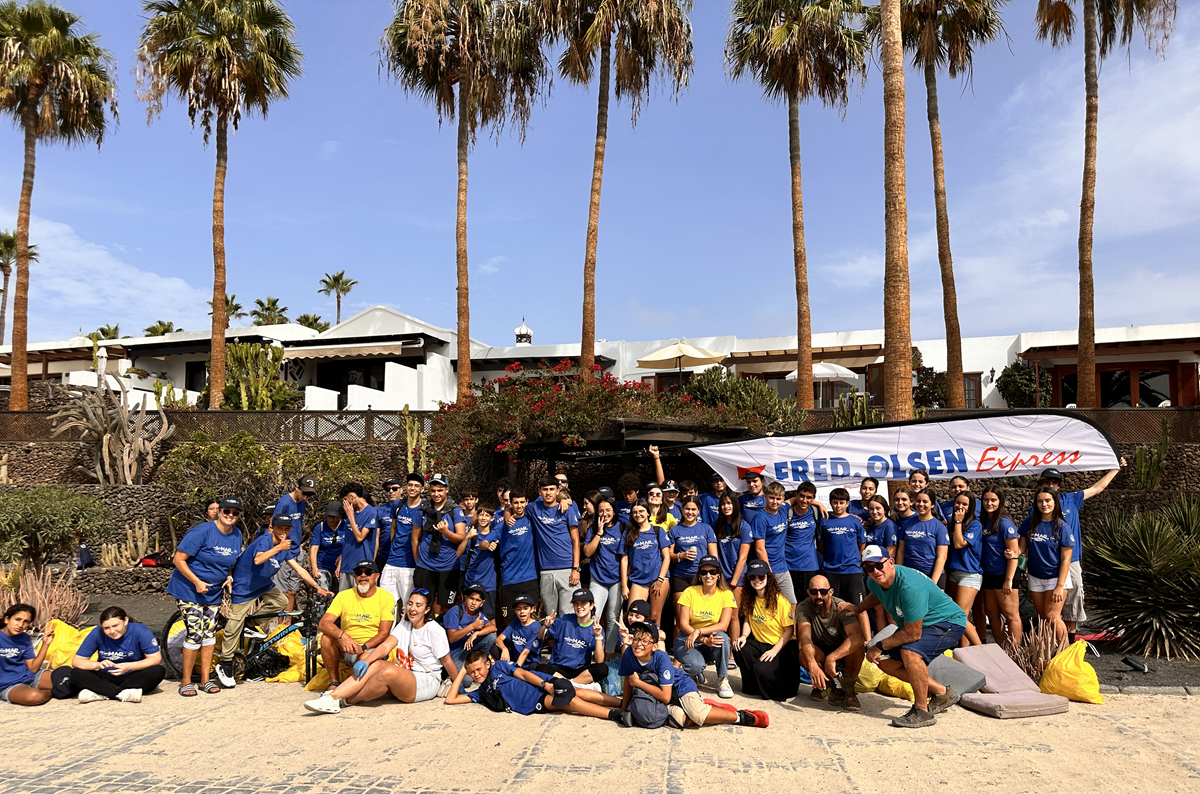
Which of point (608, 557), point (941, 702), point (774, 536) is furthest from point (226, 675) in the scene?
point (941, 702)

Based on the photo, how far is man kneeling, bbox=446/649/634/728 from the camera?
622cm

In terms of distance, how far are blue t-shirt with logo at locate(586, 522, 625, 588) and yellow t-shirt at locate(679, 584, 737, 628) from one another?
87cm

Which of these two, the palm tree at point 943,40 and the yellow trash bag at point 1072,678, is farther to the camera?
the palm tree at point 943,40

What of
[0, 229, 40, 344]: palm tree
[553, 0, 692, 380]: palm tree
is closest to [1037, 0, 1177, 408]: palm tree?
[553, 0, 692, 380]: palm tree

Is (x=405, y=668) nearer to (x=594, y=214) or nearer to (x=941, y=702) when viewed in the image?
(x=941, y=702)

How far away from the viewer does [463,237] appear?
18344 millimetres

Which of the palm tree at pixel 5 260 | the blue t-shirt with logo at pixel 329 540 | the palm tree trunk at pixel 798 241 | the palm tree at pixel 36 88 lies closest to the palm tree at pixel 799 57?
the palm tree trunk at pixel 798 241

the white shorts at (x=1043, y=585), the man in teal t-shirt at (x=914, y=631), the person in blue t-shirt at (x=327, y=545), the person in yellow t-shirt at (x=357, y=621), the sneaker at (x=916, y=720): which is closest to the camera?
the sneaker at (x=916, y=720)

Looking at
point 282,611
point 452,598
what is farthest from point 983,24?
point 282,611

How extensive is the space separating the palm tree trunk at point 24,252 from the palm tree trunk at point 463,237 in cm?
1188

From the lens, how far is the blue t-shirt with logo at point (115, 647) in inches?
274

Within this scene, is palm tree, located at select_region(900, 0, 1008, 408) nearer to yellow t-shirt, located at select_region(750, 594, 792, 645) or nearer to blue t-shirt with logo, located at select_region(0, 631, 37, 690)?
yellow t-shirt, located at select_region(750, 594, 792, 645)

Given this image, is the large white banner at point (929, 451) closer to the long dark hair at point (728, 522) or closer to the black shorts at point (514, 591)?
the long dark hair at point (728, 522)

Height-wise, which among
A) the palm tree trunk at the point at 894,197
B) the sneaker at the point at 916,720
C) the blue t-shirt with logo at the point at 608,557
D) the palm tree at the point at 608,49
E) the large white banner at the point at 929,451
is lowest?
the sneaker at the point at 916,720
